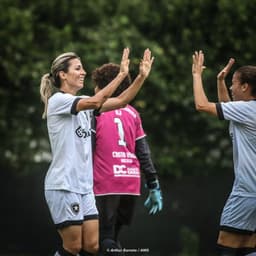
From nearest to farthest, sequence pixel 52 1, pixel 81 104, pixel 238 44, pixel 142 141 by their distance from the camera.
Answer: pixel 81 104
pixel 142 141
pixel 238 44
pixel 52 1

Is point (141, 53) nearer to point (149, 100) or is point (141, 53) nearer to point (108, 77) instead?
point (149, 100)

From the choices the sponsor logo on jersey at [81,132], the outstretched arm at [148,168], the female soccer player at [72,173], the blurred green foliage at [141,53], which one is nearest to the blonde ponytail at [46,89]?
the female soccer player at [72,173]

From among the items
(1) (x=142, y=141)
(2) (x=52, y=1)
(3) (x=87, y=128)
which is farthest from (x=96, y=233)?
(2) (x=52, y=1)

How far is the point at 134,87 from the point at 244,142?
1.12 m

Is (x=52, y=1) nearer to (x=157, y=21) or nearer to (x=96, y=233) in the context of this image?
(x=157, y=21)

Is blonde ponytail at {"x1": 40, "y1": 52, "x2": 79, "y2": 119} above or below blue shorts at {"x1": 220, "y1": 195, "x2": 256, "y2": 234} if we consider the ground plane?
above

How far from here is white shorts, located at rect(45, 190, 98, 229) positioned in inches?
334

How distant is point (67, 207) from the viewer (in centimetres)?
848

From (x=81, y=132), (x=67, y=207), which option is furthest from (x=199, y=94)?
(x=67, y=207)

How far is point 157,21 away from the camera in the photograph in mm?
16750

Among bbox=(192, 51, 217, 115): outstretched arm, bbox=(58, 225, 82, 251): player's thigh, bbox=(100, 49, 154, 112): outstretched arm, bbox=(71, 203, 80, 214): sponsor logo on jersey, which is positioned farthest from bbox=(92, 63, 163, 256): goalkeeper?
bbox=(192, 51, 217, 115): outstretched arm

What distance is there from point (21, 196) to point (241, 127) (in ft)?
31.0

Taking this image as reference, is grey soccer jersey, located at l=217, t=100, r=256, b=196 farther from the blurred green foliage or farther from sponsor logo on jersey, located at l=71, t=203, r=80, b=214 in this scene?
the blurred green foliage

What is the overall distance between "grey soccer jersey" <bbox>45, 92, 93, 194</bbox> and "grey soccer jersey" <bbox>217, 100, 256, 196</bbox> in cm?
130
